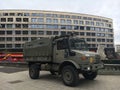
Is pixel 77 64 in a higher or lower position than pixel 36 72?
higher

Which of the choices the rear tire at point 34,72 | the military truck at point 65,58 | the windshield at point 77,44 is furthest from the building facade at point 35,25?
the windshield at point 77,44

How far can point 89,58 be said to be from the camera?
30.2 feet

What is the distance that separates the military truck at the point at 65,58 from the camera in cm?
918

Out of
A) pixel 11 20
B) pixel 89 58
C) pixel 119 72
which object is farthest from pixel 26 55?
pixel 11 20

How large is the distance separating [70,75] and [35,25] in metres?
65.8

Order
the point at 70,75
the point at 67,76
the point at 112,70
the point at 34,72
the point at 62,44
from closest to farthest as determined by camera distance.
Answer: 1. the point at 70,75
2. the point at 67,76
3. the point at 62,44
4. the point at 34,72
5. the point at 112,70

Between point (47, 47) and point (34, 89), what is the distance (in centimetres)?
313

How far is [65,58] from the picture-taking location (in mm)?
9922

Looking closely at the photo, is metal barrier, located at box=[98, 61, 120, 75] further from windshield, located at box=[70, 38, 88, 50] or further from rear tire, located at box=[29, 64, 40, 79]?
rear tire, located at box=[29, 64, 40, 79]

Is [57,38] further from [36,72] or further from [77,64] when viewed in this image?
[36,72]

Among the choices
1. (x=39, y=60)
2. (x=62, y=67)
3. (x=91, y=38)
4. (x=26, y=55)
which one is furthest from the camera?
(x=91, y=38)

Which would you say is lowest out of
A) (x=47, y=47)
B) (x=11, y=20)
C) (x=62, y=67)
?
(x=62, y=67)

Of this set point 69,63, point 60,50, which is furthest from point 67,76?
point 60,50

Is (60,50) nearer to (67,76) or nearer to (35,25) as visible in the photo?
(67,76)
